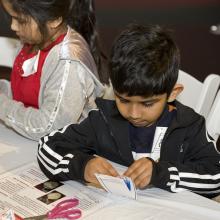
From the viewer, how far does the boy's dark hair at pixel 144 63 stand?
1352 millimetres

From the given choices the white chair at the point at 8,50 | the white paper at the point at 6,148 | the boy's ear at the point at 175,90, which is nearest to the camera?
the boy's ear at the point at 175,90

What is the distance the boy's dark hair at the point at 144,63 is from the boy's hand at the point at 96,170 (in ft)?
0.64

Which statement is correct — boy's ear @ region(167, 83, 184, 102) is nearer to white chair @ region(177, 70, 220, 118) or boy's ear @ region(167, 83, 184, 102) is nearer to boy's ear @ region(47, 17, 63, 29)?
white chair @ region(177, 70, 220, 118)

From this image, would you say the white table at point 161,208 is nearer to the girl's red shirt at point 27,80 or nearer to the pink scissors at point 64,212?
the pink scissors at point 64,212

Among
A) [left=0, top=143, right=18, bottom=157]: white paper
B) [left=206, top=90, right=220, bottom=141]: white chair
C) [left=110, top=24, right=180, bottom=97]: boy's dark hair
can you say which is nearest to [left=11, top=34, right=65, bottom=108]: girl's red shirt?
[left=0, top=143, right=18, bottom=157]: white paper

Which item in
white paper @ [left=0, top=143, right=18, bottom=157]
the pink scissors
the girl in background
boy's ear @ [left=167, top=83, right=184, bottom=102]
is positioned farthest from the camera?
the girl in background

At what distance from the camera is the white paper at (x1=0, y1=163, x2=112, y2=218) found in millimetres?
1280

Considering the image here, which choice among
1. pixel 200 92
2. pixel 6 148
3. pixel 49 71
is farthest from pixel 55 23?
pixel 200 92

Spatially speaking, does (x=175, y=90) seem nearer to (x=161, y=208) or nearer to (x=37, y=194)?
(x=161, y=208)

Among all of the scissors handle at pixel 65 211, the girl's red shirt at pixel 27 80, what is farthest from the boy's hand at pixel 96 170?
the girl's red shirt at pixel 27 80

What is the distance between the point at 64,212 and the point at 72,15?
34.3 inches

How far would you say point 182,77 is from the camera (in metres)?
1.93

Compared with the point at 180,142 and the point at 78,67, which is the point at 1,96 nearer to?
the point at 78,67

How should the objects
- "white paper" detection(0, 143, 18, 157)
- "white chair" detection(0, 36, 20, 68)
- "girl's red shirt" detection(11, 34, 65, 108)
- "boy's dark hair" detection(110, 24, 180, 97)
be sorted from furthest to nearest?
"white chair" detection(0, 36, 20, 68) < "girl's red shirt" detection(11, 34, 65, 108) < "white paper" detection(0, 143, 18, 157) < "boy's dark hair" detection(110, 24, 180, 97)
